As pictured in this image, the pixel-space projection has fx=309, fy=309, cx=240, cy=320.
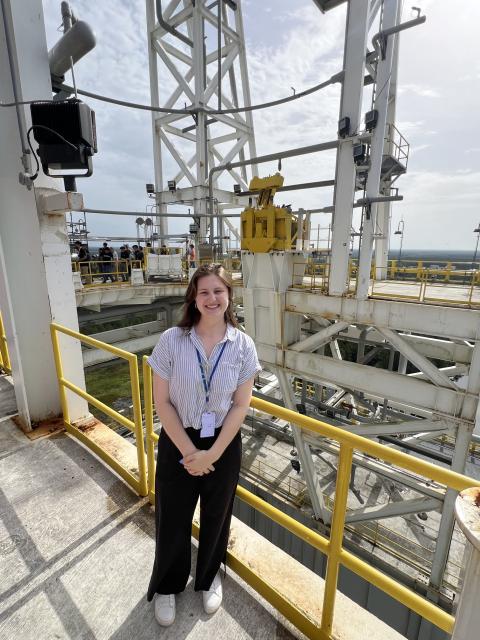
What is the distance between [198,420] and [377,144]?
6.75 metres

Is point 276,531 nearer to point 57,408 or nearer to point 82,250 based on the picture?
point 57,408

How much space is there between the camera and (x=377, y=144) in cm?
614

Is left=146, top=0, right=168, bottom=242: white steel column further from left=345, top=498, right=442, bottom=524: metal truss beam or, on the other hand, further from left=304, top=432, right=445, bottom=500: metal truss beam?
left=345, top=498, right=442, bottom=524: metal truss beam

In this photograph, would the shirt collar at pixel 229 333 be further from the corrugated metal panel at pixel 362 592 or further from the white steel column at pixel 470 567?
the corrugated metal panel at pixel 362 592

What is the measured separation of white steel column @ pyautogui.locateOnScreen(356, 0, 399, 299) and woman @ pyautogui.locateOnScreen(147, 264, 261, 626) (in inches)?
213

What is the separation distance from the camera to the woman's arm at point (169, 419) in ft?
5.02

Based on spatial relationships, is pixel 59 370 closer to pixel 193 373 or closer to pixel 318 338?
pixel 193 373

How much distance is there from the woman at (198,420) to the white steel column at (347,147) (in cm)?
550

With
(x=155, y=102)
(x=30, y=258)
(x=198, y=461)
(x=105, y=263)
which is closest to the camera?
(x=198, y=461)

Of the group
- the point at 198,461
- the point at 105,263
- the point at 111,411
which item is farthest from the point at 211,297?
the point at 105,263

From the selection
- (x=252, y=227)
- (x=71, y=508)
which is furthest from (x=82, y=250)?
(x=71, y=508)

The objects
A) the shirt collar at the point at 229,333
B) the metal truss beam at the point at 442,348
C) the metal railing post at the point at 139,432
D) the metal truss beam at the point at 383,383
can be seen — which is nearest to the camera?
the shirt collar at the point at 229,333

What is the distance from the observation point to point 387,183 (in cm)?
1123

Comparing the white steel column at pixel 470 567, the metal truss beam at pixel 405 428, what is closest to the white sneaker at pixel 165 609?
the white steel column at pixel 470 567
